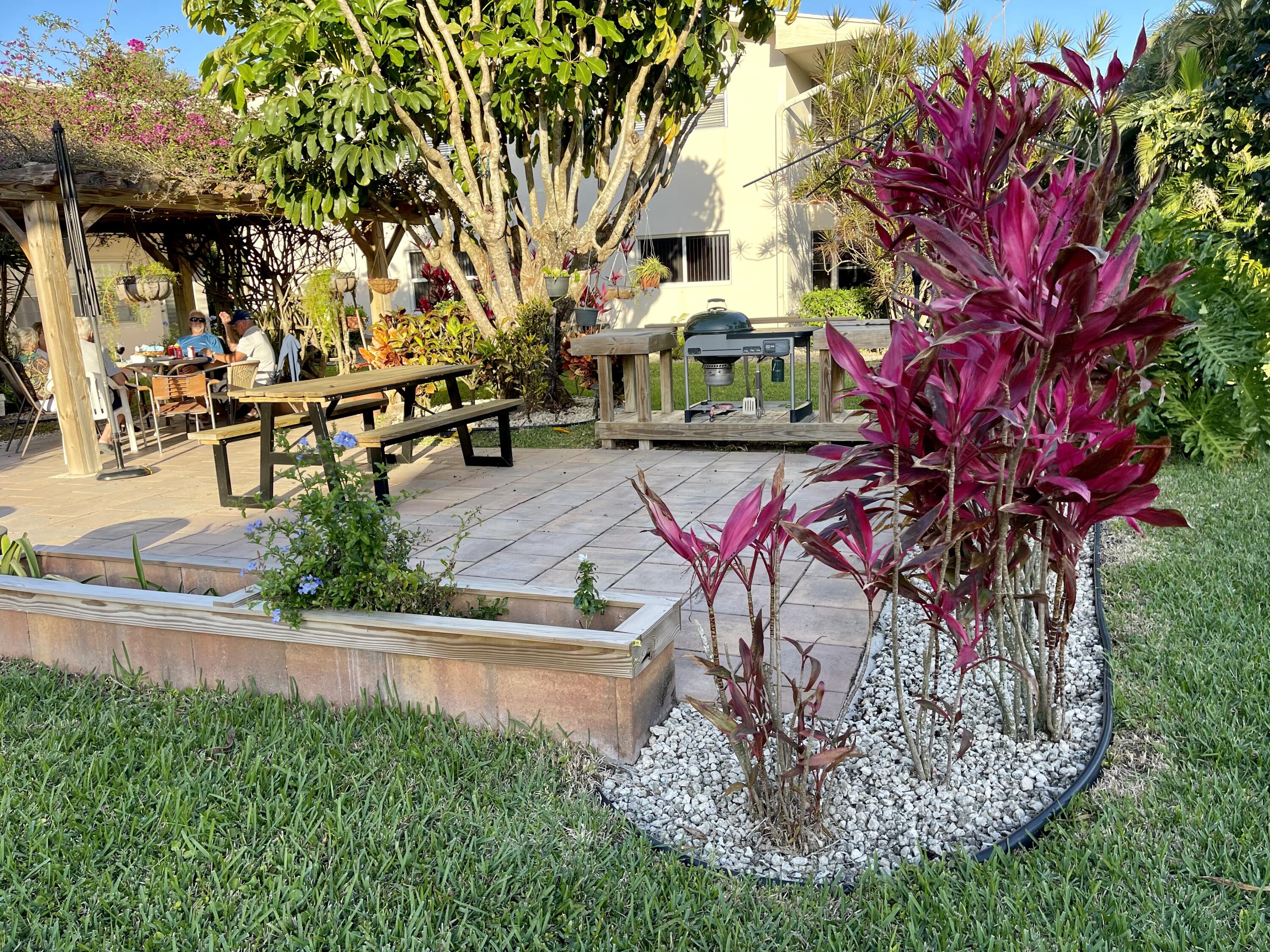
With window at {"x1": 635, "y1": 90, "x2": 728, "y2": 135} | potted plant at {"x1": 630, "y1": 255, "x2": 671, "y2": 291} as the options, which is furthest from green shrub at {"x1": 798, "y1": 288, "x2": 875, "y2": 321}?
window at {"x1": 635, "y1": 90, "x2": 728, "y2": 135}

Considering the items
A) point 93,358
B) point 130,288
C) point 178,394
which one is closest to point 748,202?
point 130,288

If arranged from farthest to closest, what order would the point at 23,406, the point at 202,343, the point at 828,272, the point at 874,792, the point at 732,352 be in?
the point at 828,272 < the point at 23,406 < the point at 202,343 < the point at 732,352 < the point at 874,792

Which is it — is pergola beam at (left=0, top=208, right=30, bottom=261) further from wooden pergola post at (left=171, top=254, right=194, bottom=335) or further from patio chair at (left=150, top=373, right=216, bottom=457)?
wooden pergola post at (left=171, top=254, right=194, bottom=335)

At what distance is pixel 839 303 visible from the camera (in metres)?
15.0

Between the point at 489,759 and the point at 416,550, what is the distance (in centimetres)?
189

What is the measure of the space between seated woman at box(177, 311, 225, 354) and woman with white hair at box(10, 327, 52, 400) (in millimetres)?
1222

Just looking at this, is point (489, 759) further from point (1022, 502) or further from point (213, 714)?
point (1022, 502)

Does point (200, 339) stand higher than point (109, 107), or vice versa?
point (109, 107)

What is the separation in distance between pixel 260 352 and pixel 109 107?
128 inches

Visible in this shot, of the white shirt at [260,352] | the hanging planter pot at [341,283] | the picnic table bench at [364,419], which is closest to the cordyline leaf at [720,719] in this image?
the picnic table bench at [364,419]

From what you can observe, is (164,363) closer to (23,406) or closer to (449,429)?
(23,406)

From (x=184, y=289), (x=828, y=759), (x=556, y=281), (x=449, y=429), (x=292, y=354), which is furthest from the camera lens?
(x=184, y=289)

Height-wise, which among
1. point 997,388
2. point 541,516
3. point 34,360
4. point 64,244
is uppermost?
point 64,244

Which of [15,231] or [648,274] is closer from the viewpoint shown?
[15,231]
